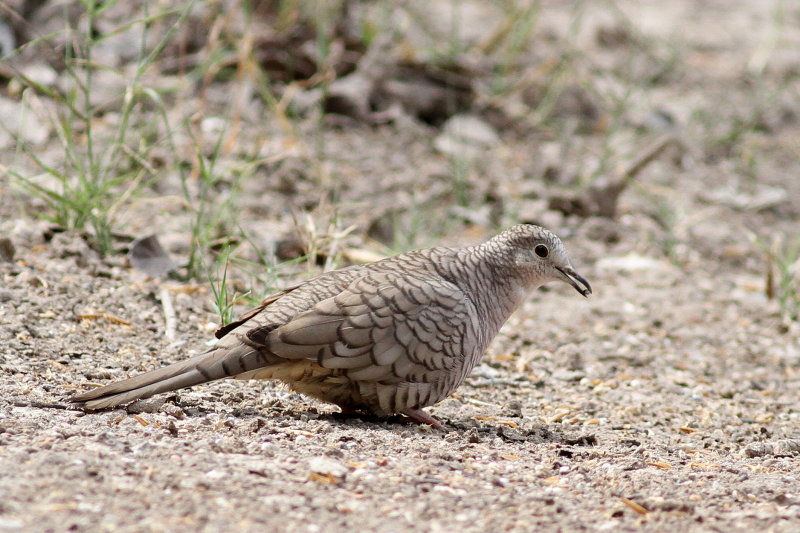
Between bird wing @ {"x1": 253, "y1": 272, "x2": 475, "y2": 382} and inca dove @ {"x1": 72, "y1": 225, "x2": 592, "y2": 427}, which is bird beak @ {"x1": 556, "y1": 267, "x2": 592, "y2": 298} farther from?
bird wing @ {"x1": 253, "y1": 272, "x2": 475, "y2": 382}

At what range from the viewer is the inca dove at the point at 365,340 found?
353 cm

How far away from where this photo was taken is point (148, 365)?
4.02m

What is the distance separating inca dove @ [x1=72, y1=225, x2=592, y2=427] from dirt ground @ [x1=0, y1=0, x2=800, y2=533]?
13cm

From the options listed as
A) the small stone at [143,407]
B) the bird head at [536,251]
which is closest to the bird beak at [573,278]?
the bird head at [536,251]

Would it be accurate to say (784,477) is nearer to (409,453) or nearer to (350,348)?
(409,453)

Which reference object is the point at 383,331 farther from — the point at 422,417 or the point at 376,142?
the point at 376,142

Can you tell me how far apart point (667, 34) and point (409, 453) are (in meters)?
8.72

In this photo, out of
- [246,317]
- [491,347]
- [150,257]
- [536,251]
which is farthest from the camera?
[491,347]

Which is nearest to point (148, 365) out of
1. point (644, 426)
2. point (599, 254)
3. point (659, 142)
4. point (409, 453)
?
point (409, 453)

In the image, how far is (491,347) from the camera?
518 cm

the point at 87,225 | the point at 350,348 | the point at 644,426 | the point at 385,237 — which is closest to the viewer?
the point at 350,348

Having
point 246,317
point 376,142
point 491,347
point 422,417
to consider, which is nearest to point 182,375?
point 246,317

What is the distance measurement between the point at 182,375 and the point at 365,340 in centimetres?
65

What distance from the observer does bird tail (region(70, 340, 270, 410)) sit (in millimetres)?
3404
